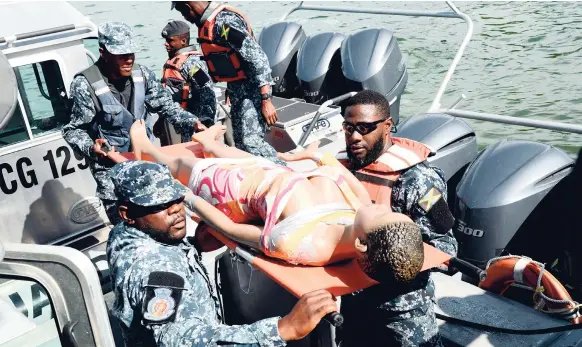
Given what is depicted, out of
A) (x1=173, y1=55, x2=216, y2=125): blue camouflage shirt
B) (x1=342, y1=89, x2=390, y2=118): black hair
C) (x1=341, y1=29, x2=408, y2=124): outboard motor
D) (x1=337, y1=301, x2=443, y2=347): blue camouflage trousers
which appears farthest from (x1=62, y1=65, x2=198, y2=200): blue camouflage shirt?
(x1=341, y1=29, x2=408, y2=124): outboard motor

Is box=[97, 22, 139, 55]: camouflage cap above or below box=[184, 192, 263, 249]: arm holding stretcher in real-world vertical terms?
above

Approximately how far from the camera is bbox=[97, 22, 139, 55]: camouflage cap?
159 inches

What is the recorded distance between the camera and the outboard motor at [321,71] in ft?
24.3

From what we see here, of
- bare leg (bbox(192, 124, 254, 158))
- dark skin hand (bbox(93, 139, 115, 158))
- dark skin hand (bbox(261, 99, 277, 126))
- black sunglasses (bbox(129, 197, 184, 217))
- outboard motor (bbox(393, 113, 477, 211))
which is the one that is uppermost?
black sunglasses (bbox(129, 197, 184, 217))

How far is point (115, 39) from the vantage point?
13.3ft

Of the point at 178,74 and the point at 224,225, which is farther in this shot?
the point at 178,74

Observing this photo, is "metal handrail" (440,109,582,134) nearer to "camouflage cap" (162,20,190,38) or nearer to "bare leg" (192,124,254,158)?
"bare leg" (192,124,254,158)

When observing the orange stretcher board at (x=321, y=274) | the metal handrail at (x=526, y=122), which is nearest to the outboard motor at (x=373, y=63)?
the metal handrail at (x=526, y=122)

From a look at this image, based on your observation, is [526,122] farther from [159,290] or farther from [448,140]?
[159,290]

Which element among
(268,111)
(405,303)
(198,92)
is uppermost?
(405,303)

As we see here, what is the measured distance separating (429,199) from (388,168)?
0.25 m

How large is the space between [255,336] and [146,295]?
42cm

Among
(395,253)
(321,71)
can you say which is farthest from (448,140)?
(395,253)

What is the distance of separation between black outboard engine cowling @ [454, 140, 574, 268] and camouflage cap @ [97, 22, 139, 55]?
8.54 feet
